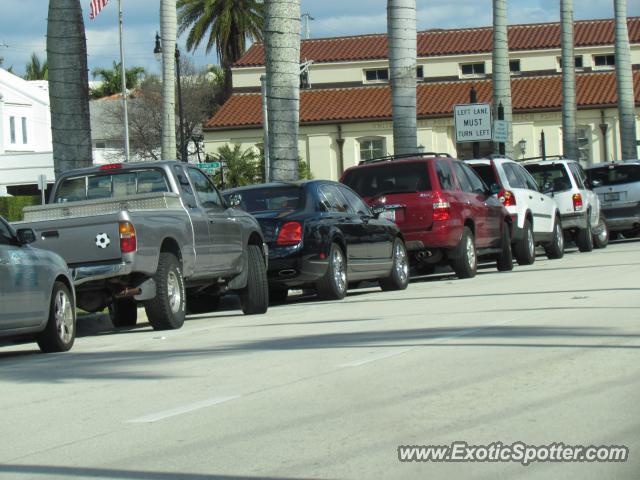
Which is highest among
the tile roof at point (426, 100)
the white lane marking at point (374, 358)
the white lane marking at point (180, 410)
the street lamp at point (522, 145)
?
the tile roof at point (426, 100)

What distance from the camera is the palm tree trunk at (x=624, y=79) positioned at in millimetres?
46250

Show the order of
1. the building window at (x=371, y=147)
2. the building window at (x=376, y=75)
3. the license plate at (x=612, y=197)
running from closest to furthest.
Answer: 1. the license plate at (x=612, y=197)
2. the building window at (x=371, y=147)
3. the building window at (x=376, y=75)

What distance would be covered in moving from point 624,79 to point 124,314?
33.6m

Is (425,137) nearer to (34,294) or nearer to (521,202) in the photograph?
(521,202)

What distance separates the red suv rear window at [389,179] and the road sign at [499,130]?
10.8 m

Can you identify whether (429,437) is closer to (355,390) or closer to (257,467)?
(257,467)

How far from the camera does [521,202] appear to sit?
24.6 metres

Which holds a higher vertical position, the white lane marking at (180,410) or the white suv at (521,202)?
the white suv at (521,202)

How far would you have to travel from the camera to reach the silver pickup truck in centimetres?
1403

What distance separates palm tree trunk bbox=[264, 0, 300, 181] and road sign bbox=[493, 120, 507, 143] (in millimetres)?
9009

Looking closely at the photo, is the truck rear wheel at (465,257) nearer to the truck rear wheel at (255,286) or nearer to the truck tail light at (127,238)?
the truck rear wheel at (255,286)

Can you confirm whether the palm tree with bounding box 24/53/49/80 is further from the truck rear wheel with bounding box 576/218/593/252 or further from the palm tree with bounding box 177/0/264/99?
the truck rear wheel with bounding box 576/218/593/252

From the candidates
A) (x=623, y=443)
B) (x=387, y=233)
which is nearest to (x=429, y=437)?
(x=623, y=443)

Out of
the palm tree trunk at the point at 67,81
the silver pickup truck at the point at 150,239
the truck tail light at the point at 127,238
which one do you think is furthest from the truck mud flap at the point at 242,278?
the palm tree trunk at the point at 67,81
